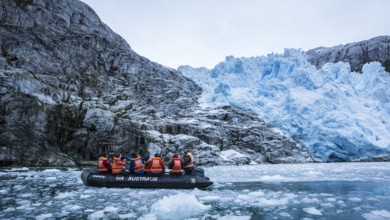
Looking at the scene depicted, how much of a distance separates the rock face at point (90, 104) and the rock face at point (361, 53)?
1952 inches

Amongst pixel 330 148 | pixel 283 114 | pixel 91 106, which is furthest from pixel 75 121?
pixel 330 148

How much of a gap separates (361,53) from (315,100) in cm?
4842

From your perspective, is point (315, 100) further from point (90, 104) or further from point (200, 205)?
point (200, 205)

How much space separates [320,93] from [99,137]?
119 ft

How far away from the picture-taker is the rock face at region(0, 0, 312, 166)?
32.2m

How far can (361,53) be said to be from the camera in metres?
82.8

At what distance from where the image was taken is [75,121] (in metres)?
36.8

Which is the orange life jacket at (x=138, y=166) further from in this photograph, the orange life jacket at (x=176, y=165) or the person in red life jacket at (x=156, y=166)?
the orange life jacket at (x=176, y=165)

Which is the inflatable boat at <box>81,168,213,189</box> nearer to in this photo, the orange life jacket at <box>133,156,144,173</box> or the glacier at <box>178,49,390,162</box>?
the orange life jacket at <box>133,156,144,173</box>

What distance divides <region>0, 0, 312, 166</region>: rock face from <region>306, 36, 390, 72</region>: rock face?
4958 cm

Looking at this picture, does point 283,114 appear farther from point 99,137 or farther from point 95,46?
point 95,46

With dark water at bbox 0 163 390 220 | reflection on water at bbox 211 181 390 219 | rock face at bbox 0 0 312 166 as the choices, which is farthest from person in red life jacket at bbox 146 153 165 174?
rock face at bbox 0 0 312 166

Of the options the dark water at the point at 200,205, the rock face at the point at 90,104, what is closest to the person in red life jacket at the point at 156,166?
the dark water at the point at 200,205

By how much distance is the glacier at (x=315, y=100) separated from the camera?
42000 mm
